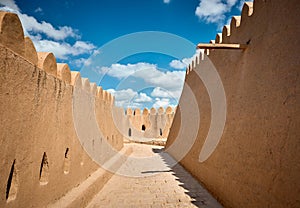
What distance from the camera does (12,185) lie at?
2.23m

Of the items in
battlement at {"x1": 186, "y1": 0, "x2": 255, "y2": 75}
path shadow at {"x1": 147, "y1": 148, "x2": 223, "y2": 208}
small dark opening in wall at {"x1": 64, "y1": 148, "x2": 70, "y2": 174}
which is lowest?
Result: path shadow at {"x1": 147, "y1": 148, "x2": 223, "y2": 208}

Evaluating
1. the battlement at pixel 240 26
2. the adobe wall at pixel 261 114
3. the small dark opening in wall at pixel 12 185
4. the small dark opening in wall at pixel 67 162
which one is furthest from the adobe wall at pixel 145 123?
the small dark opening in wall at pixel 12 185

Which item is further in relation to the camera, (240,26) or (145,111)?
(145,111)

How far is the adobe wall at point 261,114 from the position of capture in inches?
95.0

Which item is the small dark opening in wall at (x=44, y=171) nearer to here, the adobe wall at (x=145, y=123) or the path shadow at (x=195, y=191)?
the path shadow at (x=195, y=191)

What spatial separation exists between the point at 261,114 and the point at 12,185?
3431 millimetres

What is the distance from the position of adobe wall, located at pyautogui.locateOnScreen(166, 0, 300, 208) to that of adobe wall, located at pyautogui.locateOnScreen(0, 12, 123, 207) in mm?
3030

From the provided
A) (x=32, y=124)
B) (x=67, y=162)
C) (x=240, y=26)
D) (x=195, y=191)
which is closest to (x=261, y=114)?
(x=240, y=26)

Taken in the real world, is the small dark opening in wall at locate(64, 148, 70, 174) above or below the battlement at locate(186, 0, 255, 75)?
below

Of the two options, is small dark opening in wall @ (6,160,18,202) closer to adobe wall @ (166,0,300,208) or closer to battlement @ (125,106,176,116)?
adobe wall @ (166,0,300,208)

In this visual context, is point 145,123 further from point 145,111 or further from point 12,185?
point 12,185

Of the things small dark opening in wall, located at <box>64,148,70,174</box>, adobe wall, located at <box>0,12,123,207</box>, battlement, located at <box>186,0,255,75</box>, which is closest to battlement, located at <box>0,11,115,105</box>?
adobe wall, located at <box>0,12,123,207</box>

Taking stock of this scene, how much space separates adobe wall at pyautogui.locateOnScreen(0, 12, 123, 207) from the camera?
2.09 m

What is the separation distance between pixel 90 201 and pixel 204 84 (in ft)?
15.7
